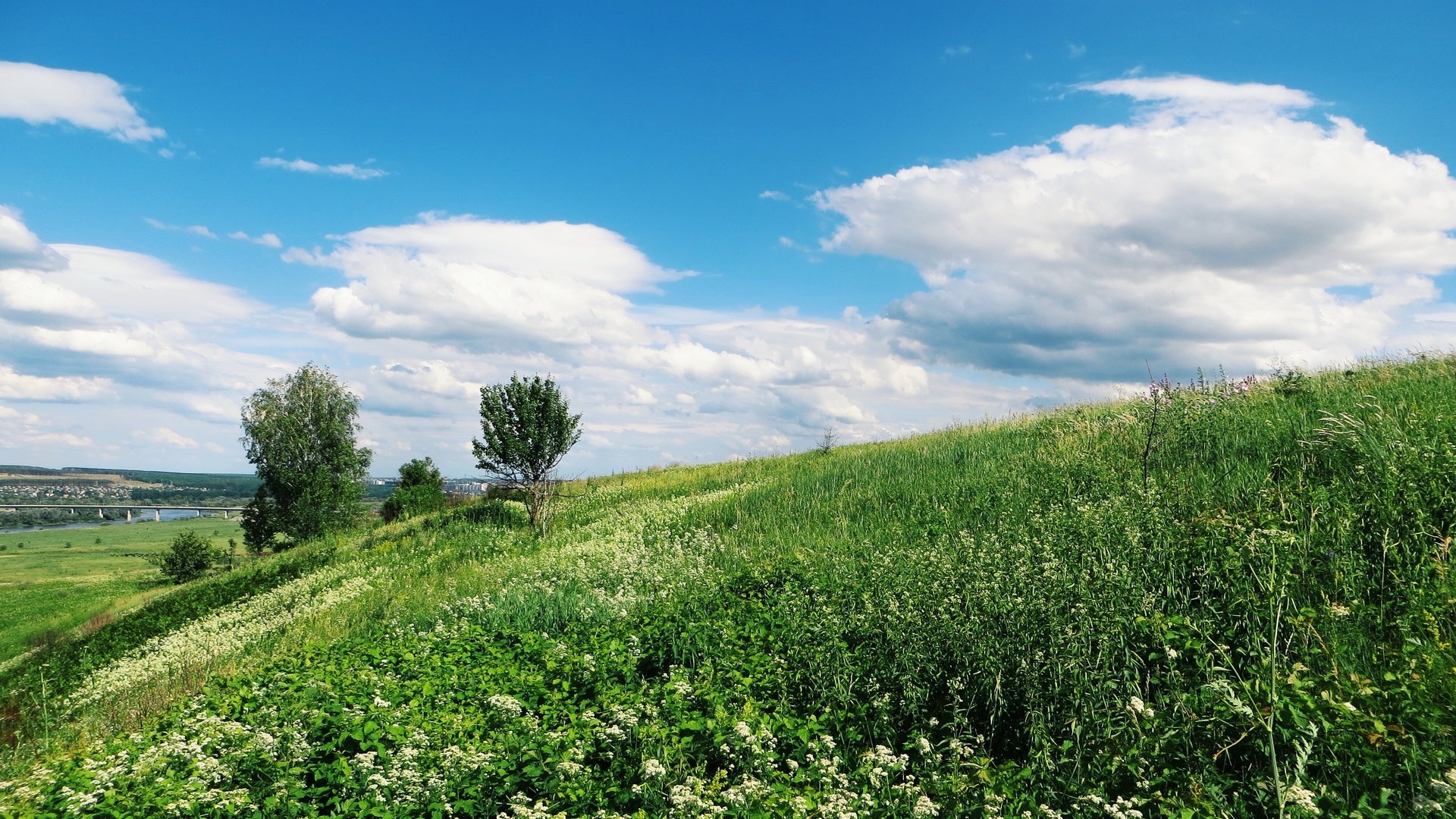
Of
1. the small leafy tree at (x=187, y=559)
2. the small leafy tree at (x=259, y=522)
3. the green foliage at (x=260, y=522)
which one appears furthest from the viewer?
the small leafy tree at (x=259, y=522)

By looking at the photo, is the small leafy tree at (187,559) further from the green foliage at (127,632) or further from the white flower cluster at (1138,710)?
the white flower cluster at (1138,710)

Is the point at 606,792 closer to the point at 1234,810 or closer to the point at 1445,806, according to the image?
the point at 1234,810

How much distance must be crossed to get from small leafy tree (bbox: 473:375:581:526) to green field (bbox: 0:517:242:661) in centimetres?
1899

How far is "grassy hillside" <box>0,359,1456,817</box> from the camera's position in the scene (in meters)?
4.08

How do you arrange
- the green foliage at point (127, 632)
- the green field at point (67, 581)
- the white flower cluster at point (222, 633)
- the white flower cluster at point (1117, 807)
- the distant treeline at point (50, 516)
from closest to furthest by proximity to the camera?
the white flower cluster at point (1117, 807) < the white flower cluster at point (222, 633) < the green foliage at point (127, 632) < the green field at point (67, 581) < the distant treeline at point (50, 516)

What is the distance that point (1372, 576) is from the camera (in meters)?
5.84

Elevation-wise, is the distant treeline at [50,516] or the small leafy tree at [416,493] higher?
the small leafy tree at [416,493]

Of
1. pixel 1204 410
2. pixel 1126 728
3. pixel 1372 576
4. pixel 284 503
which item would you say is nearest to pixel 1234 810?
pixel 1126 728

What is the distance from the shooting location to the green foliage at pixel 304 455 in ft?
150

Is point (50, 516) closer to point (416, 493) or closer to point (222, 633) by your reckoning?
Result: point (416, 493)

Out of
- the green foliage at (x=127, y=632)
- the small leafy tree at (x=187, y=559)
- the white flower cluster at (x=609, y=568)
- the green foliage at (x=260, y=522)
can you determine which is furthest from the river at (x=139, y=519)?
the white flower cluster at (x=609, y=568)

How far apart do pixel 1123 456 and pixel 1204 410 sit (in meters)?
2.05

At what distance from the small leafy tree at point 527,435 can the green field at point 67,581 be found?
19.0 meters

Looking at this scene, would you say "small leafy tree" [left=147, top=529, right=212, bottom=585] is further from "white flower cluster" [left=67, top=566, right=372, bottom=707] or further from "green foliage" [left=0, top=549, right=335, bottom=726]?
"white flower cluster" [left=67, top=566, right=372, bottom=707]
